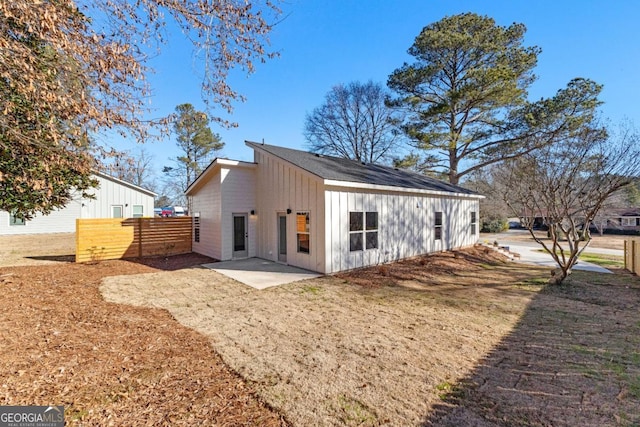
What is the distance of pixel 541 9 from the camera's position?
9.43 meters

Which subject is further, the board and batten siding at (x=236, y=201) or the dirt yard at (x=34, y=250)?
the board and batten siding at (x=236, y=201)

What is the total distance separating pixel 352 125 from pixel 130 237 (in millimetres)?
20163

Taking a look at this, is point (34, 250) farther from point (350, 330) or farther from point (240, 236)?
point (350, 330)

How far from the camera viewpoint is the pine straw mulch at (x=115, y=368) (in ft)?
8.79

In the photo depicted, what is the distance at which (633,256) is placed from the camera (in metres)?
10.2

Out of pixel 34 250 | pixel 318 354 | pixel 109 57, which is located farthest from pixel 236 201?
pixel 34 250

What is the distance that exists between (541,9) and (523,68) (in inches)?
352

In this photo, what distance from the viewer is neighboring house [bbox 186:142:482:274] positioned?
29.5 ft

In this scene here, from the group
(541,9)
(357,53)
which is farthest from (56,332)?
(541,9)

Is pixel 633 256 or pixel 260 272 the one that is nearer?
pixel 260 272

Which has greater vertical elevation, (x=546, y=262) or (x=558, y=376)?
(x=558, y=376)

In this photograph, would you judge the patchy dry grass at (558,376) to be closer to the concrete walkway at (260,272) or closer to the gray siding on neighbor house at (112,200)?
the concrete walkway at (260,272)

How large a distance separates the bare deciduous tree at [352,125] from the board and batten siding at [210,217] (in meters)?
15.7

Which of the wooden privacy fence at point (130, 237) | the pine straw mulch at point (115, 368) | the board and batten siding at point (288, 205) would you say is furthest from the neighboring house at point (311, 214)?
the pine straw mulch at point (115, 368)
